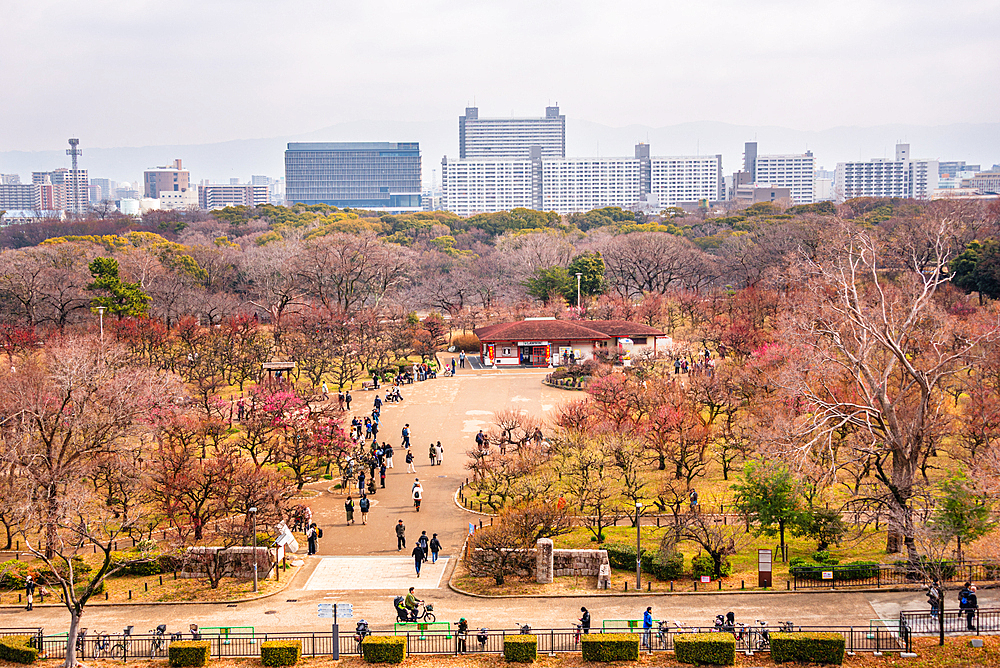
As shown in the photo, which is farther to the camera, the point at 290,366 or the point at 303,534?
the point at 290,366

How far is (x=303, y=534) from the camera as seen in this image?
77.6 feet

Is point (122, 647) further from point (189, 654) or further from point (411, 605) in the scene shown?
point (411, 605)

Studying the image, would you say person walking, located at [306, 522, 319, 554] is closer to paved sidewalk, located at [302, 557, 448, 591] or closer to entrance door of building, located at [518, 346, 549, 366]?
paved sidewalk, located at [302, 557, 448, 591]

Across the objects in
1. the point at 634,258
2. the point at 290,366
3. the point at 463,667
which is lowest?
the point at 463,667

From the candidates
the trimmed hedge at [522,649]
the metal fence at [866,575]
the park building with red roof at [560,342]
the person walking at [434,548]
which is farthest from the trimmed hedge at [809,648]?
the park building with red roof at [560,342]

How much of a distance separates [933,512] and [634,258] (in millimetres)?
47295

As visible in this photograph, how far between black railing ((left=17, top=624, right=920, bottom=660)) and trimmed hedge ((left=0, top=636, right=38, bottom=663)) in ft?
1.36

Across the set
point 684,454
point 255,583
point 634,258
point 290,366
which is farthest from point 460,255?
point 255,583

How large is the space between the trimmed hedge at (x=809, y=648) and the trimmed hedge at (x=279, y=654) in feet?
28.7

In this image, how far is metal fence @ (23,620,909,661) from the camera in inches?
666

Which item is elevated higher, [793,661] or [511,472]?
[511,472]

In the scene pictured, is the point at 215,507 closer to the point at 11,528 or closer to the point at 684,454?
the point at 11,528

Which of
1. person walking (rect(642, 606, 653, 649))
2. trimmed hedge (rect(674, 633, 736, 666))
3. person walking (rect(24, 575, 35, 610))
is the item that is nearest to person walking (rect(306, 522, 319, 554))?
person walking (rect(24, 575, 35, 610))

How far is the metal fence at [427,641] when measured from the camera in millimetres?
16922
